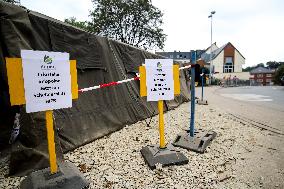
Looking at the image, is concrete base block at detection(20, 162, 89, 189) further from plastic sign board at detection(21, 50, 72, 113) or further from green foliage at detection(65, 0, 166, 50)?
green foliage at detection(65, 0, 166, 50)

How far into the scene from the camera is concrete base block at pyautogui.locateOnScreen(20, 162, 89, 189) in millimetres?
2584

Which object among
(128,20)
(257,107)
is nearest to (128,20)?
(128,20)

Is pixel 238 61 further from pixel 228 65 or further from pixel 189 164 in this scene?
pixel 189 164

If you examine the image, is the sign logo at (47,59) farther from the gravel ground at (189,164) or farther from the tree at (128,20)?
the tree at (128,20)

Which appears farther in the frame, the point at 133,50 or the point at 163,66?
the point at 133,50

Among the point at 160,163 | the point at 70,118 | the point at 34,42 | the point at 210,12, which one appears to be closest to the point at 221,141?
the point at 160,163

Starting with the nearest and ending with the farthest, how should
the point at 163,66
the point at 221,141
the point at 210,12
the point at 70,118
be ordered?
1. the point at 163,66
2. the point at 70,118
3. the point at 221,141
4. the point at 210,12

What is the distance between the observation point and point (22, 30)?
10.5ft

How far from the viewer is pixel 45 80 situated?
2.57m

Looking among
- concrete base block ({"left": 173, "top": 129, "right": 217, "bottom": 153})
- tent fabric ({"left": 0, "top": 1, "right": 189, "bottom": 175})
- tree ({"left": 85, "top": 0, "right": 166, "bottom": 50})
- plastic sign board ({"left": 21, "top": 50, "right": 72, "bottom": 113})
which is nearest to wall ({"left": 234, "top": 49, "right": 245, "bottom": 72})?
tree ({"left": 85, "top": 0, "right": 166, "bottom": 50})

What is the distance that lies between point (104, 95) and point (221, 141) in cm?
270

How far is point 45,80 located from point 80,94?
1816 mm

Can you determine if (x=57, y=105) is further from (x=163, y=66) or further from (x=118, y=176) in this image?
(x=163, y=66)

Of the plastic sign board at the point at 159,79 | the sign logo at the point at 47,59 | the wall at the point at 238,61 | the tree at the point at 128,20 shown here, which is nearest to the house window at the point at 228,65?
the wall at the point at 238,61
